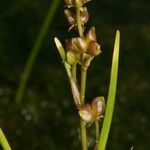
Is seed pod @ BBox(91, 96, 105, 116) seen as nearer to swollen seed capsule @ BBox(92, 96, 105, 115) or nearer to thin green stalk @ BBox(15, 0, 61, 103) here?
swollen seed capsule @ BBox(92, 96, 105, 115)

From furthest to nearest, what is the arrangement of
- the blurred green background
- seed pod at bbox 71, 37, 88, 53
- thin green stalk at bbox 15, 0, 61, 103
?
the blurred green background, thin green stalk at bbox 15, 0, 61, 103, seed pod at bbox 71, 37, 88, 53

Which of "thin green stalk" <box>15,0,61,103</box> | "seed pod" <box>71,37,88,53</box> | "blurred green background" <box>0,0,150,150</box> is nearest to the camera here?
"seed pod" <box>71,37,88,53</box>

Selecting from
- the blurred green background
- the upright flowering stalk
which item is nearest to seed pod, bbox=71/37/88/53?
the upright flowering stalk

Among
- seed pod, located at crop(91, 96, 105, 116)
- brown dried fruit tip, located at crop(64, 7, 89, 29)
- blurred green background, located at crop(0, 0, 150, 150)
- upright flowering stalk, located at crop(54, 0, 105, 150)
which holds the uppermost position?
brown dried fruit tip, located at crop(64, 7, 89, 29)

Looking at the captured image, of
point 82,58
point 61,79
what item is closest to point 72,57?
point 82,58

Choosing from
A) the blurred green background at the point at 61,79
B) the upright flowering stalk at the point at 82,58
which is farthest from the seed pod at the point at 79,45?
the blurred green background at the point at 61,79

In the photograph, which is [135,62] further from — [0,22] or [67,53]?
[67,53]

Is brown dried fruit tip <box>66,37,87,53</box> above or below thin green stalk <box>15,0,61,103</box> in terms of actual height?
above

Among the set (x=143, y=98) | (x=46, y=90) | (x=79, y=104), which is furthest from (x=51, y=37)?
(x=79, y=104)
